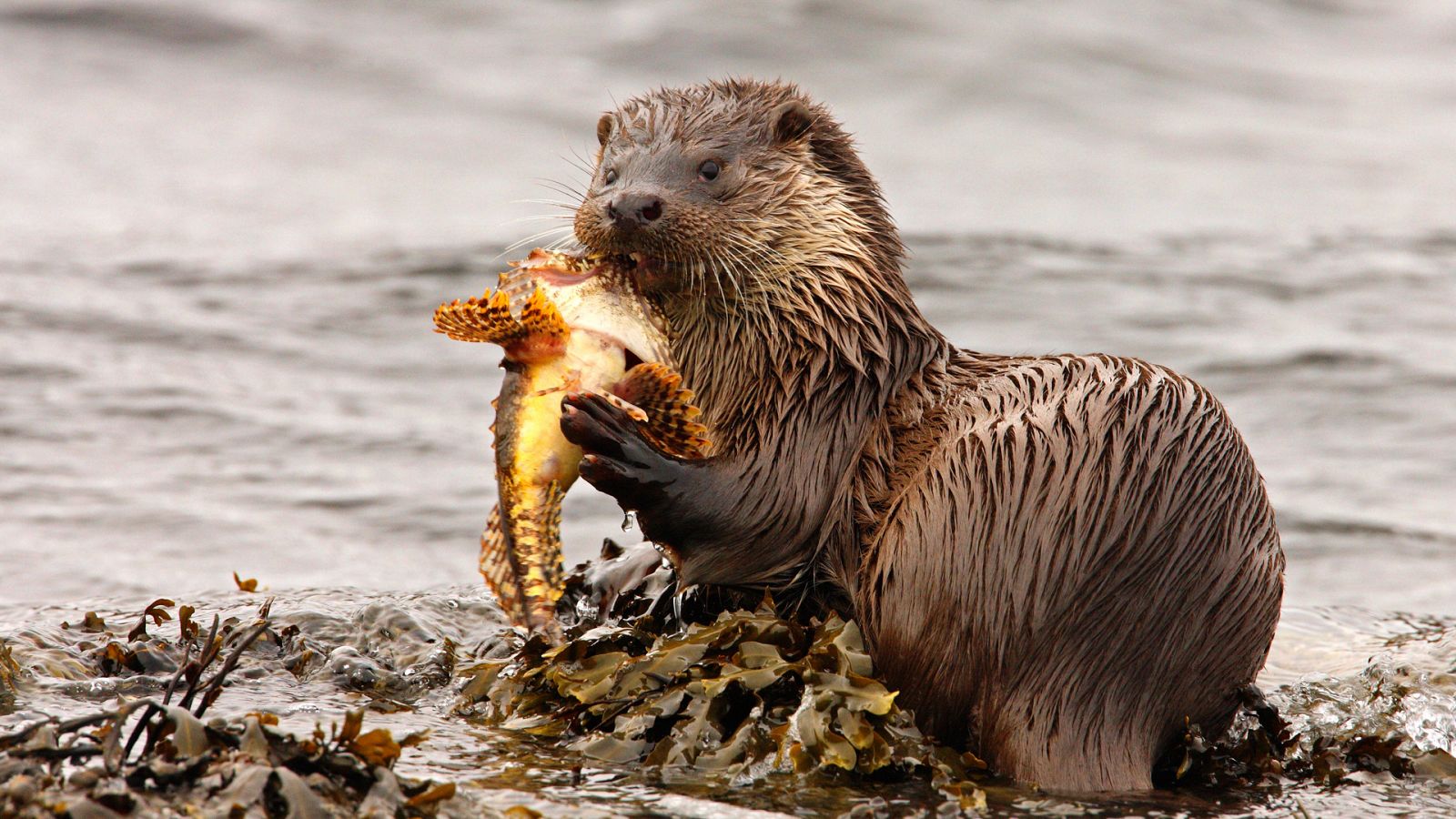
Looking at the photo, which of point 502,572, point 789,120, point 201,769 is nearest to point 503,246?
point 789,120

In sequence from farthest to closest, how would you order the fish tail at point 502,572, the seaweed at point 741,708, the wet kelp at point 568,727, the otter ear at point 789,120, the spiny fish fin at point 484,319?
the otter ear at point 789,120
the fish tail at point 502,572
the spiny fish fin at point 484,319
the seaweed at point 741,708
the wet kelp at point 568,727

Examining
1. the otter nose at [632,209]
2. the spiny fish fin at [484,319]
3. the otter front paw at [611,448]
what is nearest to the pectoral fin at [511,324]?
the spiny fish fin at [484,319]

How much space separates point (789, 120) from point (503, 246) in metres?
8.42

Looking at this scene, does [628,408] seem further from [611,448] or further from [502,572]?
[502,572]

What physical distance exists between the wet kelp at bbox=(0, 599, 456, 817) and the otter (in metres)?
0.99

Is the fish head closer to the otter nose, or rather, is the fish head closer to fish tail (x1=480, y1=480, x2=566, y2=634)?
the otter nose

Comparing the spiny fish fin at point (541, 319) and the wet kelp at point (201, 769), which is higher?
the spiny fish fin at point (541, 319)

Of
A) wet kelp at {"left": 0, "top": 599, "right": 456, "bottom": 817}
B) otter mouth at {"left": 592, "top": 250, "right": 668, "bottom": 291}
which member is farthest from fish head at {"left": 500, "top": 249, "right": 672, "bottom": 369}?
wet kelp at {"left": 0, "top": 599, "right": 456, "bottom": 817}

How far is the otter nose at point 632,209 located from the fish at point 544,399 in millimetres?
217

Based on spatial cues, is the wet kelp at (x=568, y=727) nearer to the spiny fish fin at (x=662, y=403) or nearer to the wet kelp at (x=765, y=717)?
the wet kelp at (x=765, y=717)

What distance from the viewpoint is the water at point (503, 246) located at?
22.7 ft

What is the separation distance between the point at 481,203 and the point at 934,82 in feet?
16.7

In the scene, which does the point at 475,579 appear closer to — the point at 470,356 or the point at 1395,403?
the point at 470,356

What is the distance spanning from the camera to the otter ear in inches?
179
